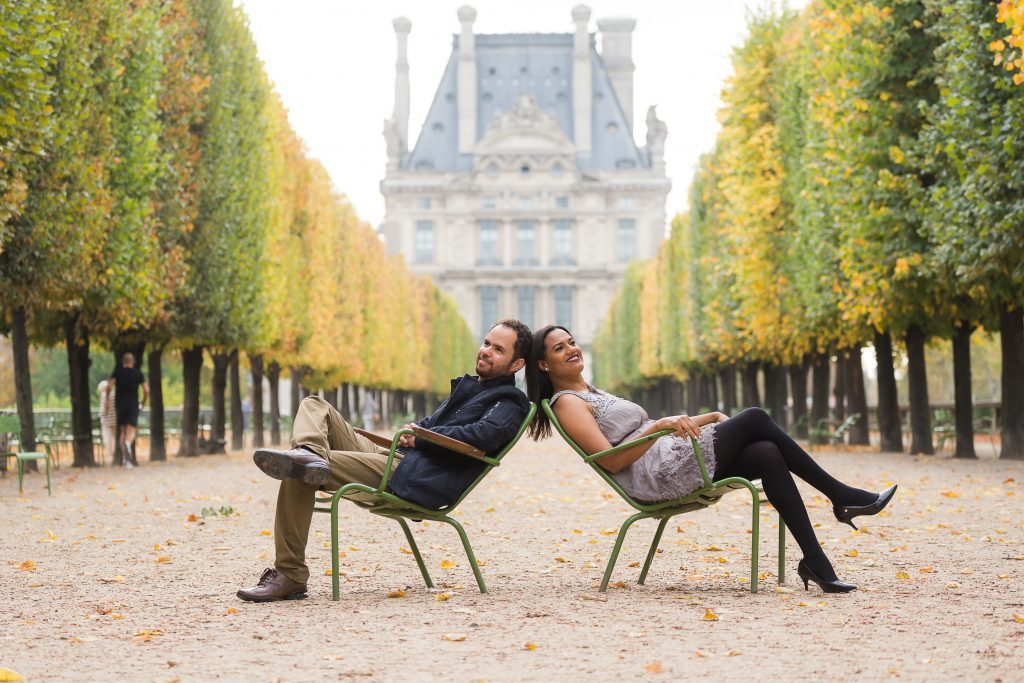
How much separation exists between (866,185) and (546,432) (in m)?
13.3

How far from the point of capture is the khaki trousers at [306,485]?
6.66m

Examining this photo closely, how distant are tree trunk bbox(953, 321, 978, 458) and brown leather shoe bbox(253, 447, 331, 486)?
15.3 metres

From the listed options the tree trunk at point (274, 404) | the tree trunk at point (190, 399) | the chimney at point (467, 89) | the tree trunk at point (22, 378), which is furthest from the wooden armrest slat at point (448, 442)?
the chimney at point (467, 89)

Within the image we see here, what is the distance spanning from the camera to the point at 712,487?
21.9 feet

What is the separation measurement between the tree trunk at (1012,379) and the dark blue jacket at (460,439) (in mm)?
13177

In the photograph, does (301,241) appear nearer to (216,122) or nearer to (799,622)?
(216,122)

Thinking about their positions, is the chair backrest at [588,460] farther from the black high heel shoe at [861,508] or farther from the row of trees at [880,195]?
the row of trees at [880,195]

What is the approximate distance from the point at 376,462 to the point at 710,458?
5.14 ft

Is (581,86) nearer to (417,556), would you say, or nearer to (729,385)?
(729,385)

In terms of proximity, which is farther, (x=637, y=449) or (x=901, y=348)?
(x=901, y=348)

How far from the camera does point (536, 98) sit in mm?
122688

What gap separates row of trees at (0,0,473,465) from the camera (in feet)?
55.4

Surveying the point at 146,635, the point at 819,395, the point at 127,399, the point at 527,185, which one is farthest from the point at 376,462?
the point at 527,185

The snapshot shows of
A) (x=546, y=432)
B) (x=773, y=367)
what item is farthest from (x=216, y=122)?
(x=546, y=432)
